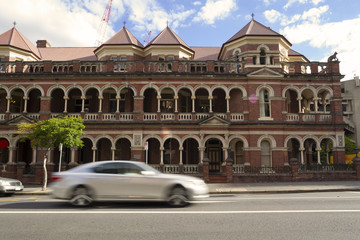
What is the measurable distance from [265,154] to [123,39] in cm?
1678

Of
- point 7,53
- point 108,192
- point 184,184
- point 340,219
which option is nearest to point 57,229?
point 108,192

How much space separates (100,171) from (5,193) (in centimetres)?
740

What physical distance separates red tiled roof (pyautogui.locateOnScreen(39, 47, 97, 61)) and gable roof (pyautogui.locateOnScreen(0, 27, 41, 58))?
5.29 feet

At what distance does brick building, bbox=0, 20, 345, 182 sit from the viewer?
20828mm

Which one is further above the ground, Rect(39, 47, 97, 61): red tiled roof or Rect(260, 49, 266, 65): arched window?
Rect(39, 47, 97, 61): red tiled roof

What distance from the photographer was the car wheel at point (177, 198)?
8.20 meters

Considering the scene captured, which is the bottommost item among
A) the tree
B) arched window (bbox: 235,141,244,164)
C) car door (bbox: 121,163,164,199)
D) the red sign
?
car door (bbox: 121,163,164,199)

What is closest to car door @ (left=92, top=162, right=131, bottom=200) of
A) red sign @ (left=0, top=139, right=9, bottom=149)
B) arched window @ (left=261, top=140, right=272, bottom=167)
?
arched window @ (left=261, top=140, right=272, bottom=167)

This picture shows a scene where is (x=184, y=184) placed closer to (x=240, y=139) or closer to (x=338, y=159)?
(x=240, y=139)

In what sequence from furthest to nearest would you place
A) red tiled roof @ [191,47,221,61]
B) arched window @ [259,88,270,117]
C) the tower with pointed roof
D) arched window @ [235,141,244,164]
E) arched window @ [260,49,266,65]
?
1. red tiled roof @ [191,47,221,61]
2. the tower with pointed roof
3. arched window @ [260,49,266,65]
4. arched window @ [235,141,244,164]
5. arched window @ [259,88,270,117]

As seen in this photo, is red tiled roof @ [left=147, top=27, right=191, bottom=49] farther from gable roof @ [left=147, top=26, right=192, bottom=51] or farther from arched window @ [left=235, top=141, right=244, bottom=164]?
arched window @ [left=235, top=141, right=244, bottom=164]

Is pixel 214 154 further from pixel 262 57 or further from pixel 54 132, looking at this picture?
pixel 54 132

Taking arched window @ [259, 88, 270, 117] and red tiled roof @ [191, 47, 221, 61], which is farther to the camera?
red tiled roof @ [191, 47, 221, 61]

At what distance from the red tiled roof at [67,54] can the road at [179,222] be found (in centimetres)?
2138
